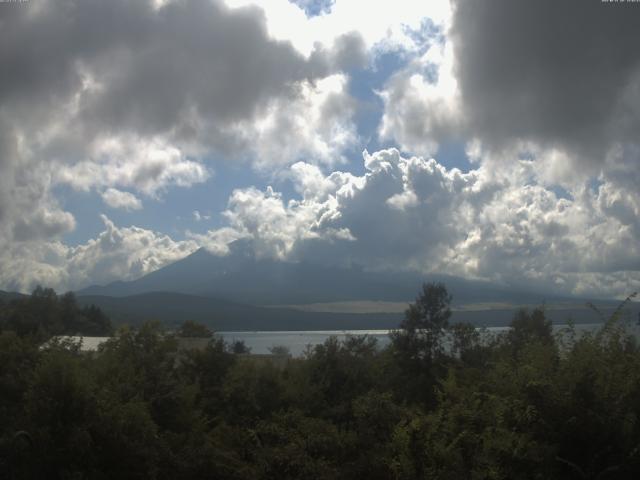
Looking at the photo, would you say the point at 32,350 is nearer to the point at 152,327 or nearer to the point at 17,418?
the point at 152,327

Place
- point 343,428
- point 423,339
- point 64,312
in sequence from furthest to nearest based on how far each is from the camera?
point 64,312 → point 423,339 → point 343,428

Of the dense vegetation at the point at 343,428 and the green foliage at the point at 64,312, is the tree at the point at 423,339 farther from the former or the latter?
the green foliage at the point at 64,312

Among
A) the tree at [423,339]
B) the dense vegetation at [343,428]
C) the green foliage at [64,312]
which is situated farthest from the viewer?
the green foliage at [64,312]

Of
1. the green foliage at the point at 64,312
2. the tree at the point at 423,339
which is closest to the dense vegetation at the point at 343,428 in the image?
the tree at the point at 423,339

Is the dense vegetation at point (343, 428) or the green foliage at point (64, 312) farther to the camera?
the green foliage at point (64, 312)

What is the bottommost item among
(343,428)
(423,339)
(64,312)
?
(343,428)

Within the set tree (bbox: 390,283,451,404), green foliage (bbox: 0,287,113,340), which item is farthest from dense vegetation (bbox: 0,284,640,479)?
green foliage (bbox: 0,287,113,340)

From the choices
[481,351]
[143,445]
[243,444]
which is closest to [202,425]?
[243,444]

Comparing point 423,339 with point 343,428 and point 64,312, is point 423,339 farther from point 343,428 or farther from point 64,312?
point 64,312

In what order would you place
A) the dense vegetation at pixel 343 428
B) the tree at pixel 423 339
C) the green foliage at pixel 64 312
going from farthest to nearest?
1. the green foliage at pixel 64 312
2. the tree at pixel 423 339
3. the dense vegetation at pixel 343 428

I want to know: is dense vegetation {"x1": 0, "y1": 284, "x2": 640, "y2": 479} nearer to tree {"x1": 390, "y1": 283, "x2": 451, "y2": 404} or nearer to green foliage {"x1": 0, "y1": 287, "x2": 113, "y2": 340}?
tree {"x1": 390, "y1": 283, "x2": 451, "y2": 404}

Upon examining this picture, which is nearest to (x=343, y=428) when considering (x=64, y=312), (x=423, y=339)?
(x=423, y=339)

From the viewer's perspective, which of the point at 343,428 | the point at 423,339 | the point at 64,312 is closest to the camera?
the point at 343,428

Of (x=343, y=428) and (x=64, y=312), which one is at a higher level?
(x=64, y=312)
